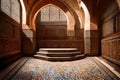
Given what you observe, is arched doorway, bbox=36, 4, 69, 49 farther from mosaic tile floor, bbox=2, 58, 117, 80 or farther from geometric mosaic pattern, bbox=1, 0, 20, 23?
mosaic tile floor, bbox=2, 58, 117, 80

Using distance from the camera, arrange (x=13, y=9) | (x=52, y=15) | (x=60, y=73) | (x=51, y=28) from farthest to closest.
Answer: (x=52, y=15) < (x=51, y=28) < (x=13, y=9) < (x=60, y=73)

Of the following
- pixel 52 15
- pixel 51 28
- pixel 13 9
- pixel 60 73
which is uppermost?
pixel 52 15

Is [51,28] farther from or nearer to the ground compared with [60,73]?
farther from the ground

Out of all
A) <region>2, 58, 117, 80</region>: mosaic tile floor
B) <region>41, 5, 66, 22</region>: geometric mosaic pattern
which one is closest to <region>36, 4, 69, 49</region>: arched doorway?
<region>41, 5, 66, 22</region>: geometric mosaic pattern

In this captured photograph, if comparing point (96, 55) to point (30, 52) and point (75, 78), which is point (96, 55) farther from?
point (75, 78)

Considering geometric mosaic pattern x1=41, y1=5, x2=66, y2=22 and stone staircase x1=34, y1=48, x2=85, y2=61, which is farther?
geometric mosaic pattern x1=41, y1=5, x2=66, y2=22

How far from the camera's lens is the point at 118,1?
5.10 metres

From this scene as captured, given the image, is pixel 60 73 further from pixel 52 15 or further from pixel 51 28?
pixel 52 15

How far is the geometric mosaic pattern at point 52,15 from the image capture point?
1166 cm

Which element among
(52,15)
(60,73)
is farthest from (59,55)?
(52,15)

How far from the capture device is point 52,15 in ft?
38.6

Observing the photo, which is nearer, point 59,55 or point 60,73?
point 60,73

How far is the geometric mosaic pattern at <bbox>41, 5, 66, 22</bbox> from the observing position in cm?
1166

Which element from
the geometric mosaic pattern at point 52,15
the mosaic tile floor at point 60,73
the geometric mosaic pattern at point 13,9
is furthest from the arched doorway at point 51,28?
the mosaic tile floor at point 60,73
